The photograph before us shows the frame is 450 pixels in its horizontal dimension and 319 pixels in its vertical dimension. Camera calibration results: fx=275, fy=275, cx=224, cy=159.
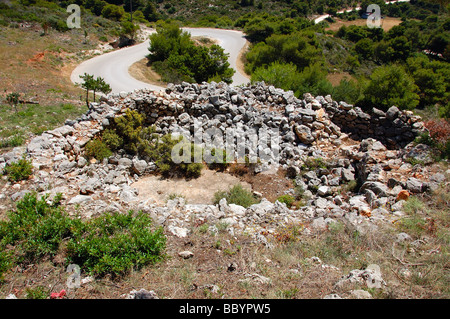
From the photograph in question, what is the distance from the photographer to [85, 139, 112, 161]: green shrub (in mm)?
10368

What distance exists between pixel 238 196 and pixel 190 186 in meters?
2.12

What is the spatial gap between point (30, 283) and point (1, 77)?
19865mm

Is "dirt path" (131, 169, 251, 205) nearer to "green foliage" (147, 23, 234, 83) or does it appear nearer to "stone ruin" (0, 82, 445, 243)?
"stone ruin" (0, 82, 445, 243)

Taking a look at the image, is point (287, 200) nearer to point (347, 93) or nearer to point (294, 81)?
point (347, 93)

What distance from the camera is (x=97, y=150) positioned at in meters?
10.5

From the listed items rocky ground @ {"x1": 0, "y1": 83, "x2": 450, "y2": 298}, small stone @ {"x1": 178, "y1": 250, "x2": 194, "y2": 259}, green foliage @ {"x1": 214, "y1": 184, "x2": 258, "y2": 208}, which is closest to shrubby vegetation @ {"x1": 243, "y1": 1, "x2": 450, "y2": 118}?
rocky ground @ {"x1": 0, "y1": 83, "x2": 450, "y2": 298}

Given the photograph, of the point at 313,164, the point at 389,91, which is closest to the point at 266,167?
the point at 313,164

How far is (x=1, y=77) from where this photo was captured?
62.3 feet

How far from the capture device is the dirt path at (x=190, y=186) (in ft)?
31.6

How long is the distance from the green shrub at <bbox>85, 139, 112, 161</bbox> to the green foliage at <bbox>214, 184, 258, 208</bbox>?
4705mm

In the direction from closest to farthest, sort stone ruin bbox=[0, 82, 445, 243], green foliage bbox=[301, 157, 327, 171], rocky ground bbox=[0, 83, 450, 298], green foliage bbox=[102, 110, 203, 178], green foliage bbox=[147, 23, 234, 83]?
rocky ground bbox=[0, 83, 450, 298] → stone ruin bbox=[0, 82, 445, 243] → green foliage bbox=[102, 110, 203, 178] → green foliage bbox=[301, 157, 327, 171] → green foliage bbox=[147, 23, 234, 83]

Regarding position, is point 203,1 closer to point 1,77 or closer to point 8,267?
point 1,77
